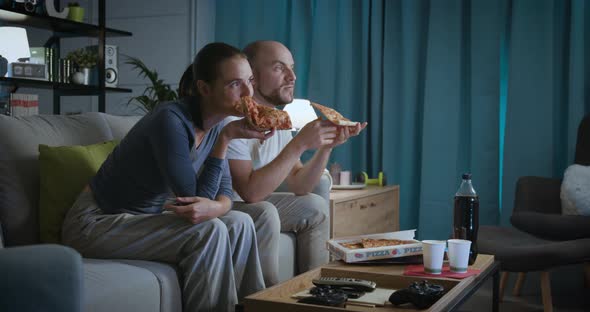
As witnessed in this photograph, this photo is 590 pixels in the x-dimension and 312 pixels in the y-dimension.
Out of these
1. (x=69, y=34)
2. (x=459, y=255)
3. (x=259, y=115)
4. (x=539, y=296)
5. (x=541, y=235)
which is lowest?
(x=539, y=296)

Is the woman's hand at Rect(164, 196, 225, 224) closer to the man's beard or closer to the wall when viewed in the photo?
the man's beard

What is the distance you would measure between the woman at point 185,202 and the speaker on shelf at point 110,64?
2.97m

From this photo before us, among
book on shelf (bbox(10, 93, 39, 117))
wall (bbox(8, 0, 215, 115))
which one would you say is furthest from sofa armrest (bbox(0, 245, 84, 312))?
wall (bbox(8, 0, 215, 115))

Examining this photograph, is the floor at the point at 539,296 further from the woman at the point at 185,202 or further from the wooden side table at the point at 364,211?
the woman at the point at 185,202

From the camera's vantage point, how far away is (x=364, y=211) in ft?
11.0

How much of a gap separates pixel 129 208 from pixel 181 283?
0.28m

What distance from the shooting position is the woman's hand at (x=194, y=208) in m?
1.77

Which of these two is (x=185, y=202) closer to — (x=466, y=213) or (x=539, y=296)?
(x=466, y=213)

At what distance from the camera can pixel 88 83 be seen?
4.70 m

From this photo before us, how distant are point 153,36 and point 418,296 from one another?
4.18 metres

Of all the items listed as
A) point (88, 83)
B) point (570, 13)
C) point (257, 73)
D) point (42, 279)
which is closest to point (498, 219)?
point (570, 13)

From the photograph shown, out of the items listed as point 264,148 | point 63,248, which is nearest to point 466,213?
point 264,148

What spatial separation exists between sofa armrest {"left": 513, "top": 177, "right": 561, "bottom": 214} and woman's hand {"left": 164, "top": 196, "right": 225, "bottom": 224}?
6.97 feet

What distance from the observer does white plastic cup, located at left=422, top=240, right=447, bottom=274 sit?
1824 mm
